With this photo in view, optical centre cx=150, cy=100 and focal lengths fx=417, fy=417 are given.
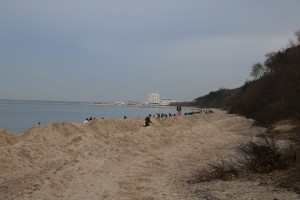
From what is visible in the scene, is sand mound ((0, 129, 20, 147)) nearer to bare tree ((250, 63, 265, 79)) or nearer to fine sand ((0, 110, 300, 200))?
fine sand ((0, 110, 300, 200))

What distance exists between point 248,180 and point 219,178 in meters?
1.10

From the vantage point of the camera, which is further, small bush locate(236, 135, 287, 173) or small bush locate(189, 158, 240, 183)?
small bush locate(236, 135, 287, 173)

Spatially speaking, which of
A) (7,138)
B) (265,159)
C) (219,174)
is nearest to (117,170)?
(219,174)

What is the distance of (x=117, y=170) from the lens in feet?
48.6

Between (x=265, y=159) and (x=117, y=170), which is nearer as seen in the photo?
(x=265, y=159)

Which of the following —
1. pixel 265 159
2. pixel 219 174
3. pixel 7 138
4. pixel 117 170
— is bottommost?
pixel 117 170

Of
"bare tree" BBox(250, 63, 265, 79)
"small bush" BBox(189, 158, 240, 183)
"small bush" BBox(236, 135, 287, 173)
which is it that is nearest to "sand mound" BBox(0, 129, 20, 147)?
"small bush" BBox(189, 158, 240, 183)

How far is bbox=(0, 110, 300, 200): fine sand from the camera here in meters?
10.8

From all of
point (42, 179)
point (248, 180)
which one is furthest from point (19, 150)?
point (248, 180)

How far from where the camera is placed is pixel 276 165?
12.6m

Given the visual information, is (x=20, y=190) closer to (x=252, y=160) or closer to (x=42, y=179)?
(x=42, y=179)

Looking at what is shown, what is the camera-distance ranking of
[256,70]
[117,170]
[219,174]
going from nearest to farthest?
[219,174]
[117,170]
[256,70]

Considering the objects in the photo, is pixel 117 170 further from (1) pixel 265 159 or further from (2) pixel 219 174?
(1) pixel 265 159

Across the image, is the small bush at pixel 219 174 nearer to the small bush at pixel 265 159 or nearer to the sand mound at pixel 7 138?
the small bush at pixel 265 159
